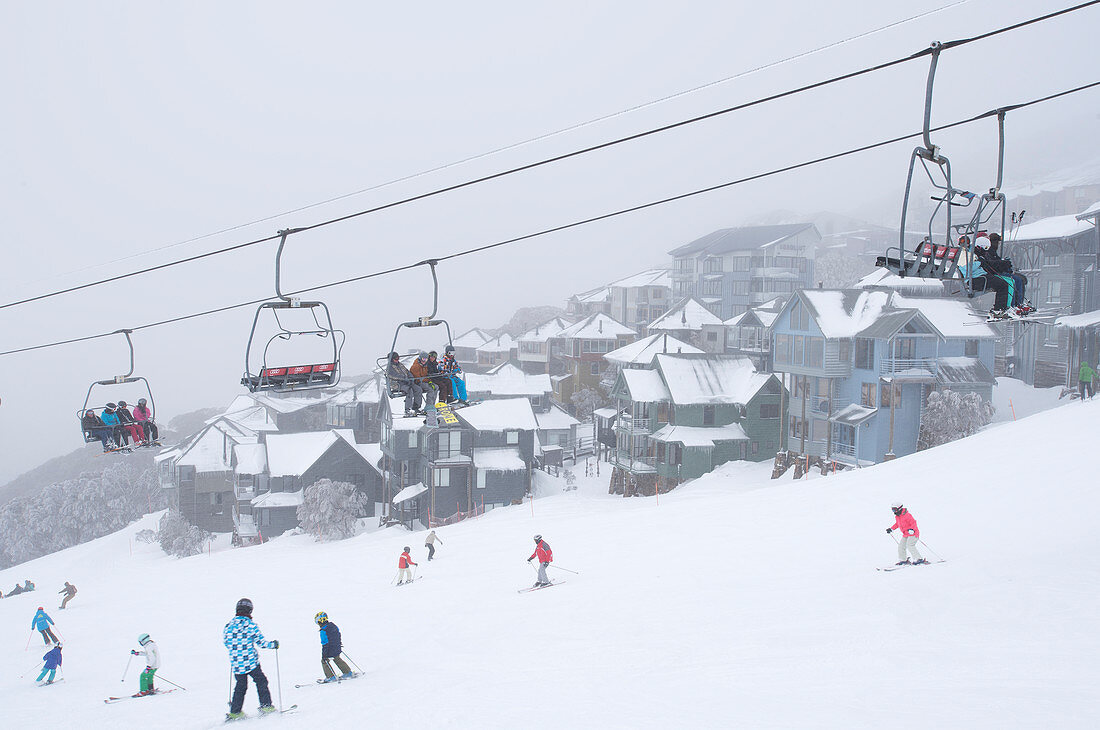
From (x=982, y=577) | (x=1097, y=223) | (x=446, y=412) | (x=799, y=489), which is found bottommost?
(x=799, y=489)

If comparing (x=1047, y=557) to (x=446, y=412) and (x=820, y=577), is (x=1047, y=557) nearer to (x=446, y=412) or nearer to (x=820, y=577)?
(x=820, y=577)

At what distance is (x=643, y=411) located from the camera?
42.2 meters

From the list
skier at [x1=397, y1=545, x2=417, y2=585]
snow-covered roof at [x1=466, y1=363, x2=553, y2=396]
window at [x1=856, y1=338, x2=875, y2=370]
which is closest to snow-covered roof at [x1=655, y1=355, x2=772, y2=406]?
window at [x1=856, y1=338, x2=875, y2=370]

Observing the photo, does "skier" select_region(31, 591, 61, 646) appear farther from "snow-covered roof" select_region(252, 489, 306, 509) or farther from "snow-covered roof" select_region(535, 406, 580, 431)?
"snow-covered roof" select_region(535, 406, 580, 431)

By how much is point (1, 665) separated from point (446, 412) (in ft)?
51.2

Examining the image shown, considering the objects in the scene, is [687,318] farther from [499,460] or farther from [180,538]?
[180,538]

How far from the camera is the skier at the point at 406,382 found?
1191cm

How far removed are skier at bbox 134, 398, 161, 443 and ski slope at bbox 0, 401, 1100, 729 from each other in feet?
17.5

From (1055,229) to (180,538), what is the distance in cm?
5855

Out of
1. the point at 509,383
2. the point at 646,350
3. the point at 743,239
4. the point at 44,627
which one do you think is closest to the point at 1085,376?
the point at 646,350

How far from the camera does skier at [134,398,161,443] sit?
16328mm

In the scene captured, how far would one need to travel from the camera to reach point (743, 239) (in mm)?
78438

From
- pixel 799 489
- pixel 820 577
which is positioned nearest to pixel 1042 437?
pixel 799 489

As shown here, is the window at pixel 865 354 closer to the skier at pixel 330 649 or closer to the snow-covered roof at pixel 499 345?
the skier at pixel 330 649
